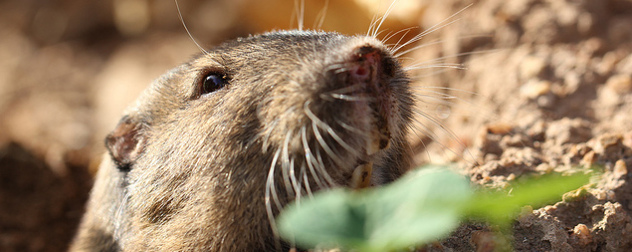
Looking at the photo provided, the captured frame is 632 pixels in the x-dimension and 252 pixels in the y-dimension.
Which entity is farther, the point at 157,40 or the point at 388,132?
the point at 157,40

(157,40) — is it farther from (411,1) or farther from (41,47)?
(411,1)

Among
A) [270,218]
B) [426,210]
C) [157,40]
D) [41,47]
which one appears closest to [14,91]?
[41,47]

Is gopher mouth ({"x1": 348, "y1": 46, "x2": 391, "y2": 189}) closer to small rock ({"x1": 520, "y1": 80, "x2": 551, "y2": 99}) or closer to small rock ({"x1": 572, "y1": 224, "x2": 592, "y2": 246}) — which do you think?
small rock ({"x1": 572, "y1": 224, "x2": 592, "y2": 246})

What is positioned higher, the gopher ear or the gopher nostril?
the gopher ear

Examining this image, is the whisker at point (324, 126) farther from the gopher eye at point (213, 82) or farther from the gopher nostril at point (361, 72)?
the gopher eye at point (213, 82)

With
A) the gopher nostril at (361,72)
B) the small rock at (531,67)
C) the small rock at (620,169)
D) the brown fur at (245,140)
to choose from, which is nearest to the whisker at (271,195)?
the brown fur at (245,140)

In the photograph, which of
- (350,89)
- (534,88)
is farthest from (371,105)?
(534,88)

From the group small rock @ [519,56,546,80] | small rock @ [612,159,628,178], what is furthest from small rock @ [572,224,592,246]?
small rock @ [519,56,546,80]
